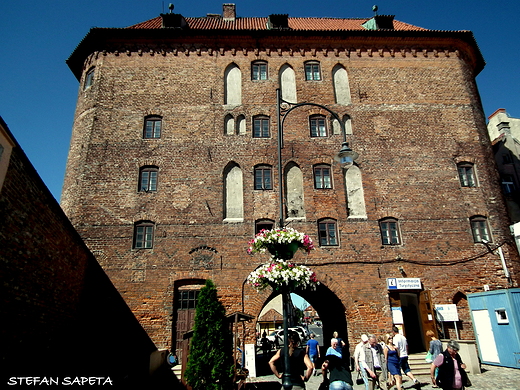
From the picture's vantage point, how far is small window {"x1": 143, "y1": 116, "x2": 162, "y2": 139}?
56.4ft

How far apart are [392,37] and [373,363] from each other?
15704 mm

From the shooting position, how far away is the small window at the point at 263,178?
16.4 meters

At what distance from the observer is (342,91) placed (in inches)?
719

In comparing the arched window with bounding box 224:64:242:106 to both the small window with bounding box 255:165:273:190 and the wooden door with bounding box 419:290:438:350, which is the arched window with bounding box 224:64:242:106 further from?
the wooden door with bounding box 419:290:438:350

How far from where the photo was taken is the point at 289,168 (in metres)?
16.9

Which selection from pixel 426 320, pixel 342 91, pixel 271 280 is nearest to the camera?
pixel 271 280

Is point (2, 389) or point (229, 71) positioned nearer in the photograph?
point (2, 389)

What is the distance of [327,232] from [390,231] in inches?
108

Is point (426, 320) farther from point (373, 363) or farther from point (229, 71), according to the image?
point (229, 71)

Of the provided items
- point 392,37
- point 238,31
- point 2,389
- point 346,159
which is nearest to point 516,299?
point 346,159

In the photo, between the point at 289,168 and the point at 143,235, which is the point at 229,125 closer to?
the point at 289,168

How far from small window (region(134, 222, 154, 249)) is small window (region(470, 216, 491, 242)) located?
1377 cm
